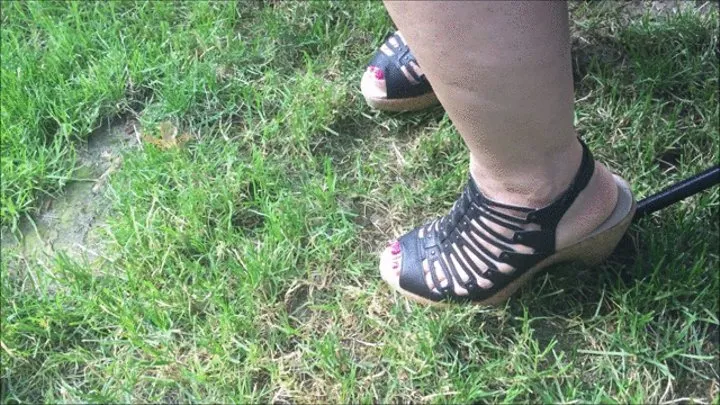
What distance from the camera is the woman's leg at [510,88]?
1.00 m

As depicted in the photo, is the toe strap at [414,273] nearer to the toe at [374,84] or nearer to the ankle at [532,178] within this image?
the ankle at [532,178]

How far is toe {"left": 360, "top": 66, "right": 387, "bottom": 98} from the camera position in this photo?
5.49 feet

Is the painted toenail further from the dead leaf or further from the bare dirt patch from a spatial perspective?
the bare dirt patch

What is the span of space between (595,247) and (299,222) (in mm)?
532

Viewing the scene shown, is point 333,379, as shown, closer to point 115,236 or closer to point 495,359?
point 495,359

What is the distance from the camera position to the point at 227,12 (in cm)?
194

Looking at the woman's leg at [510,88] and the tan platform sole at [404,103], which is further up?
the woman's leg at [510,88]

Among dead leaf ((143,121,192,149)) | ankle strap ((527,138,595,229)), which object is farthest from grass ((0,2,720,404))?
ankle strap ((527,138,595,229))

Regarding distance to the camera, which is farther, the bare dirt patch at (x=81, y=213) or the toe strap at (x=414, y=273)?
the bare dirt patch at (x=81, y=213)

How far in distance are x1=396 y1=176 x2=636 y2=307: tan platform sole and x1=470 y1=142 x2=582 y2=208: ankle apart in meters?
0.12

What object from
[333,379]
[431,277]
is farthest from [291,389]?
[431,277]

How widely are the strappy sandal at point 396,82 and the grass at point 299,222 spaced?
0.04m

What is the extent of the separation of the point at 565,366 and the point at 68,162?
109 centimetres

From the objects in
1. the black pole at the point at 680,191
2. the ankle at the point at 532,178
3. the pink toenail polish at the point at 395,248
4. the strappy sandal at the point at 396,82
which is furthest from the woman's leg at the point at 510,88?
the strappy sandal at the point at 396,82
